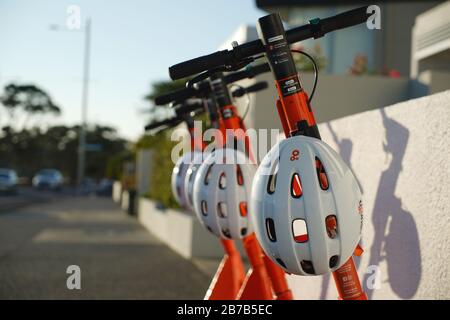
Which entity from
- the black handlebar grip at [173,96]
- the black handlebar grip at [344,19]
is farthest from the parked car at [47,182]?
the black handlebar grip at [344,19]

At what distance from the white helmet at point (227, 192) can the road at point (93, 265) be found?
2.95 m

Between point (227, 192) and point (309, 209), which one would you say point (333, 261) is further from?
point (227, 192)

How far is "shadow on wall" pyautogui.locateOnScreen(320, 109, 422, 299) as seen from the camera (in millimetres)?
3299

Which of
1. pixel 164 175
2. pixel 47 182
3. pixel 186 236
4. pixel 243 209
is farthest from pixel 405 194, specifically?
pixel 47 182

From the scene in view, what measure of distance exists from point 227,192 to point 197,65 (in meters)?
1.21

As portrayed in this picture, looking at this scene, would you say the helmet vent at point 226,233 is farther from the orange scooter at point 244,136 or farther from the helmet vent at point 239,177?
the helmet vent at point 239,177

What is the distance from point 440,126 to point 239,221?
115 centimetres

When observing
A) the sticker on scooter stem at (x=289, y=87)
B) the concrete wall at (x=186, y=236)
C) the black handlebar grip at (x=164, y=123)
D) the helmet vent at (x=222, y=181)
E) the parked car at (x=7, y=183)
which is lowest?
the concrete wall at (x=186, y=236)

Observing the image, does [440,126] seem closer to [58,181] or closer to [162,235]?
[162,235]

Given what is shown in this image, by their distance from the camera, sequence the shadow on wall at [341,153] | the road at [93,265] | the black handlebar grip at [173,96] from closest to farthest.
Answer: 1. the black handlebar grip at [173,96]
2. the shadow on wall at [341,153]
3. the road at [93,265]

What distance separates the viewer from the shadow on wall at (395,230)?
330cm

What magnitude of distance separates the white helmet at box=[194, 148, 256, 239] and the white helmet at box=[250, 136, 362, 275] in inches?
45.3
